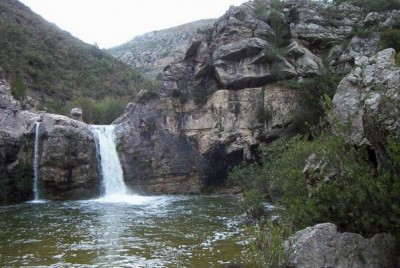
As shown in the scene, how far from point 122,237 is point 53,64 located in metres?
49.1

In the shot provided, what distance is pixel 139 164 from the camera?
102 feet

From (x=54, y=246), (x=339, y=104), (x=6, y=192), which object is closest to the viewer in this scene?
(x=339, y=104)

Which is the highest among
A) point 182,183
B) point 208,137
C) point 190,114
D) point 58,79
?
point 58,79

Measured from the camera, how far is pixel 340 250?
7.39 metres

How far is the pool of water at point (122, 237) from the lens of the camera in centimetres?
1023

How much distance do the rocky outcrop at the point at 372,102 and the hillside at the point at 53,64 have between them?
37.9 m

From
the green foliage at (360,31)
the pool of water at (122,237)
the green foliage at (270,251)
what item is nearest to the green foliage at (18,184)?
the pool of water at (122,237)

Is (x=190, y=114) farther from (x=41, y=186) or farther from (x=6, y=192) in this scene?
(x=6, y=192)

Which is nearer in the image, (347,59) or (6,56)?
(347,59)

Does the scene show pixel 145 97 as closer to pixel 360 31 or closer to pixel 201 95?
pixel 201 95

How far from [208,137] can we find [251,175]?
371 inches

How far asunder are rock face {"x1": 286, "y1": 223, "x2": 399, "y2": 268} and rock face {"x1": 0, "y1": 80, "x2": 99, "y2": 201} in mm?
23359

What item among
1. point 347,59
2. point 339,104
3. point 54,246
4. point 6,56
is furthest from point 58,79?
point 339,104

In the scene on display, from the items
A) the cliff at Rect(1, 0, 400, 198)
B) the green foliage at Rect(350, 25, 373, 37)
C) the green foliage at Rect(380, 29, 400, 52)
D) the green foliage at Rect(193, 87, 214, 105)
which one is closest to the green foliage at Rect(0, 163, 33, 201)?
the cliff at Rect(1, 0, 400, 198)
